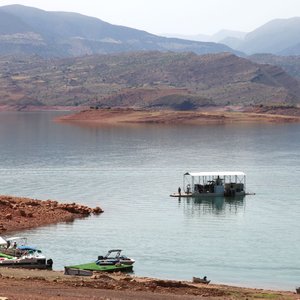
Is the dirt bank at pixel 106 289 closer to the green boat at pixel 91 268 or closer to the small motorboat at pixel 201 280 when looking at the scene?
the small motorboat at pixel 201 280

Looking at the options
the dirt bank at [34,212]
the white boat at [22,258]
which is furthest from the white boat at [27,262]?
the dirt bank at [34,212]

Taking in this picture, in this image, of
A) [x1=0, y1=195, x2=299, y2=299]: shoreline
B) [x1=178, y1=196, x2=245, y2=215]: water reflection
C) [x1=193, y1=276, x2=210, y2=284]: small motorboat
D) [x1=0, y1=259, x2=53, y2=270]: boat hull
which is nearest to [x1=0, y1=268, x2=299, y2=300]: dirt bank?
[x1=0, y1=195, x2=299, y2=299]: shoreline

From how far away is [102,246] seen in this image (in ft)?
170

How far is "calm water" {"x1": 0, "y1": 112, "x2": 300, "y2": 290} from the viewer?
47125mm

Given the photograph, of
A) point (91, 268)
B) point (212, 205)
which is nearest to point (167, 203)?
point (212, 205)

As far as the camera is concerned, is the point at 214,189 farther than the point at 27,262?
Yes

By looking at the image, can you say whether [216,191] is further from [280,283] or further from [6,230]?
[280,283]

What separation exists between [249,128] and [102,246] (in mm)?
135762

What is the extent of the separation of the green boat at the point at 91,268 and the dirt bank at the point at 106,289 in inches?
52.1

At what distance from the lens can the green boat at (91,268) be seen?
4134cm

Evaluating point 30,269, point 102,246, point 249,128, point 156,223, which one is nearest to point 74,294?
point 30,269

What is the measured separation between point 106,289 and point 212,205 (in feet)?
130

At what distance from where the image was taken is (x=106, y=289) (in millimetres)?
34000

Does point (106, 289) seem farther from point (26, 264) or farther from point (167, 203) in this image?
point (167, 203)
